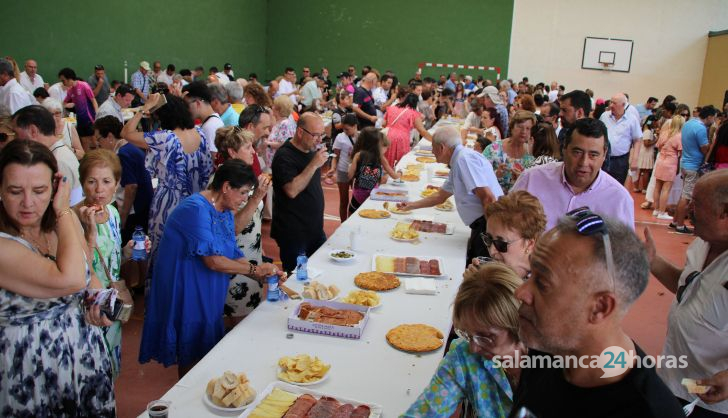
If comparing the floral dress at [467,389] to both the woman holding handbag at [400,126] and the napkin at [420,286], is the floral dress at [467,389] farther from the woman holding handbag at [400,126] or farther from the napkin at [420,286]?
the woman holding handbag at [400,126]

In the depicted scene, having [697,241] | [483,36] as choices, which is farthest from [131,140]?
[483,36]

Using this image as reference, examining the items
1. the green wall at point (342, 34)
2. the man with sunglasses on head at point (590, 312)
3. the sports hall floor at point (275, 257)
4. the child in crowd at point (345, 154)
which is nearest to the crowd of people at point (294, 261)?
the man with sunglasses on head at point (590, 312)

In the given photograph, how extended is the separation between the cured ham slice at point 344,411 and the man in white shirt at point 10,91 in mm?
6670

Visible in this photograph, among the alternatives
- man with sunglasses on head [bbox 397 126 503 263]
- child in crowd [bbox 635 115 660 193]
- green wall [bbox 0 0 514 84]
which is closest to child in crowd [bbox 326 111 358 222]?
man with sunglasses on head [bbox 397 126 503 263]

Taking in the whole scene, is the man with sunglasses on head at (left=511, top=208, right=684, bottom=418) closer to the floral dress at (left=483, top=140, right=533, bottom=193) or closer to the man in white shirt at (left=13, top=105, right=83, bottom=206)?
the man in white shirt at (left=13, top=105, right=83, bottom=206)

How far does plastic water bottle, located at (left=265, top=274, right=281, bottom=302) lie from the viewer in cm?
288

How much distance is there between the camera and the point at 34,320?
205 cm

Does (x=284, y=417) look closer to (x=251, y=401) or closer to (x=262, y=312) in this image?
(x=251, y=401)

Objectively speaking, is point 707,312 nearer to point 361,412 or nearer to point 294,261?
point 361,412

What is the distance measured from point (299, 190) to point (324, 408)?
6.99 ft

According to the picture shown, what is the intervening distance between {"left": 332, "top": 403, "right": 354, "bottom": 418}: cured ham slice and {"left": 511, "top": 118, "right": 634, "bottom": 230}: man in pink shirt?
1.69 m

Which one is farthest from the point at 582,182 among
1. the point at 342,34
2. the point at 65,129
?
the point at 342,34

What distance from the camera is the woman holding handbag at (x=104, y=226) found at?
264 cm

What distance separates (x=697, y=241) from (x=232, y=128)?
Answer: 3.09 meters
